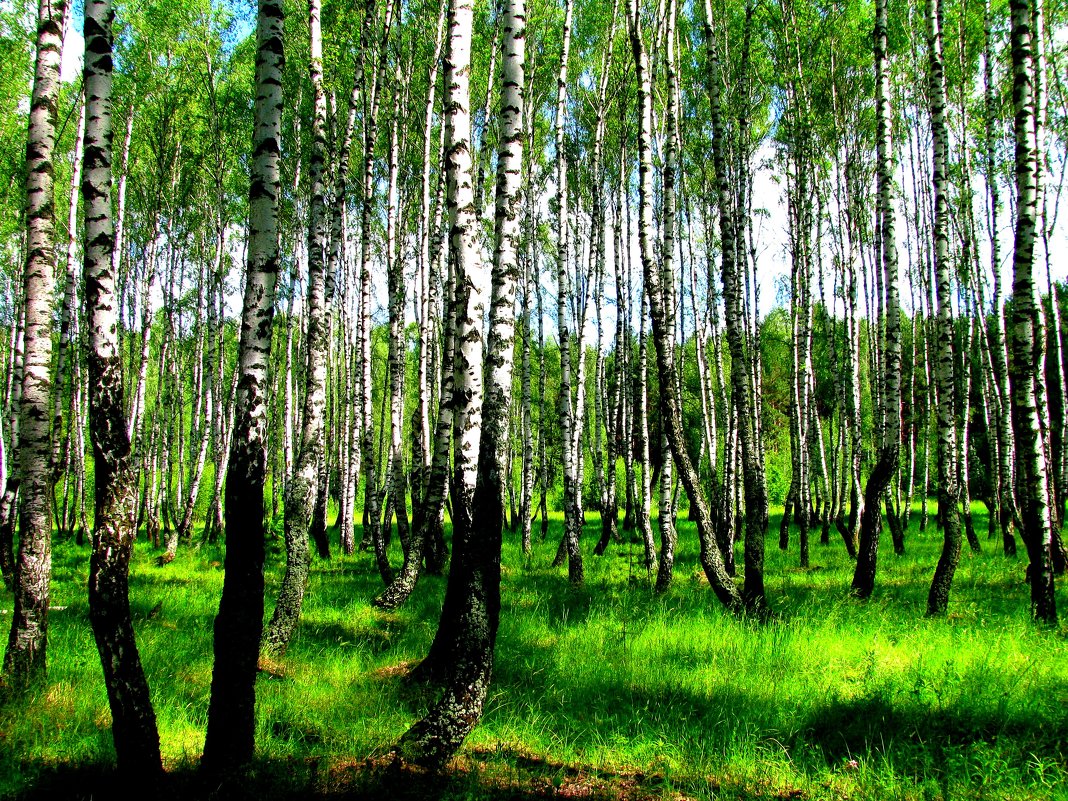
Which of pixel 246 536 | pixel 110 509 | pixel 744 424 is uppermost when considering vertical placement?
pixel 744 424

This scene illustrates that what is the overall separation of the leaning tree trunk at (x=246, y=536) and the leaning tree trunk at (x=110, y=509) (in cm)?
36

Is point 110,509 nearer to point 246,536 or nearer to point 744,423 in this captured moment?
point 246,536

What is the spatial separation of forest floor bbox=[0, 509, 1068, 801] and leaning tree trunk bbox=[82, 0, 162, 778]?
0.42m

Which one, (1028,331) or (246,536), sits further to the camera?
(1028,331)

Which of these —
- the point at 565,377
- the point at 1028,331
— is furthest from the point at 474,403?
the point at 1028,331

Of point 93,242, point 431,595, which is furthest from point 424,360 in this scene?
point 93,242

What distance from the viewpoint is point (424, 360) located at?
12000mm

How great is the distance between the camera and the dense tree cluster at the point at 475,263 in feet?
13.0

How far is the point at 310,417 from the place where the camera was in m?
6.75

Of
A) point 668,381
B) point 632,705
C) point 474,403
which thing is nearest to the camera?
point 632,705

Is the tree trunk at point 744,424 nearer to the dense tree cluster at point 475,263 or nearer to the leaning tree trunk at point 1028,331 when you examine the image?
the dense tree cluster at point 475,263

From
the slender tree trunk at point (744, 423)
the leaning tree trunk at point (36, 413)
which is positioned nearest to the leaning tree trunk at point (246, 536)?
the leaning tree trunk at point (36, 413)

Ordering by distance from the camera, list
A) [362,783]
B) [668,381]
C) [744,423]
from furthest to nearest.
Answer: [668,381]
[744,423]
[362,783]

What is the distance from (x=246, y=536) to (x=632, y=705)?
126 inches
